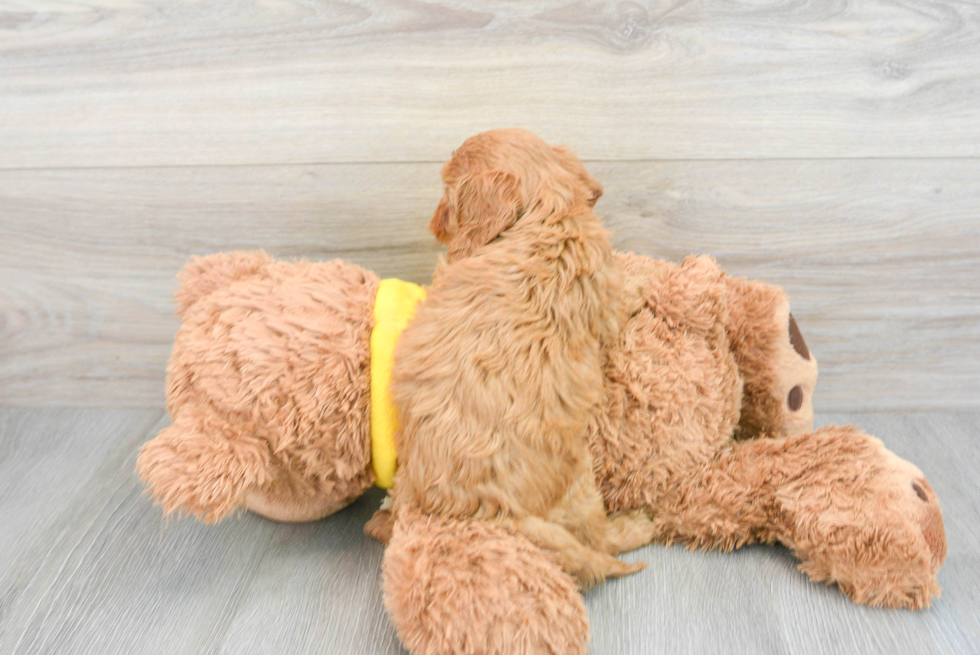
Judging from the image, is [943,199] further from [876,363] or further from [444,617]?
[444,617]

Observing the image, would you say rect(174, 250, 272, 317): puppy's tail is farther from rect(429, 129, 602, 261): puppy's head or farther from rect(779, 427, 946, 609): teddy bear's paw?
rect(779, 427, 946, 609): teddy bear's paw

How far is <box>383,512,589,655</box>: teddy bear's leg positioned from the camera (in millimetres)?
521

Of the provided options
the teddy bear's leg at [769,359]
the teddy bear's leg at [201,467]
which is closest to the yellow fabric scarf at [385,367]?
the teddy bear's leg at [201,467]

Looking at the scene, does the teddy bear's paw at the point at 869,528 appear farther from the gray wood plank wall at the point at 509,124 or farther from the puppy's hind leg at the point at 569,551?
the gray wood plank wall at the point at 509,124

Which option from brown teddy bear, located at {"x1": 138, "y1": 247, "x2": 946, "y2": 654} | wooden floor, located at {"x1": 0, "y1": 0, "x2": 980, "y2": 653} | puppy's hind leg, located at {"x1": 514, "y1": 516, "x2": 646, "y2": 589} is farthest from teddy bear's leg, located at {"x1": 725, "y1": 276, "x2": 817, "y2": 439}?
puppy's hind leg, located at {"x1": 514, "y1": 516, "x2": 646, "y2": 589}

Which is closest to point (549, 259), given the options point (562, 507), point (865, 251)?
point (562, 507)

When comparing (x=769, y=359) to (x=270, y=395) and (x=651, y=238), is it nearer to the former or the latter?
(x=651, y=238)

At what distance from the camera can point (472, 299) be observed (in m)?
0.58

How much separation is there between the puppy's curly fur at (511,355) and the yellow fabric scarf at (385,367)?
33 mm

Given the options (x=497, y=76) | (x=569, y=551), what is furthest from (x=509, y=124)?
(x=569, y=551)

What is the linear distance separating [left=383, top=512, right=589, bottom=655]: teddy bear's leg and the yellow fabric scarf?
87 mm

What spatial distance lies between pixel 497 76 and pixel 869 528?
24.1 inches

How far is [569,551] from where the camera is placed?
594 mm

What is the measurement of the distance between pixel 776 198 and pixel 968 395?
0.42m
